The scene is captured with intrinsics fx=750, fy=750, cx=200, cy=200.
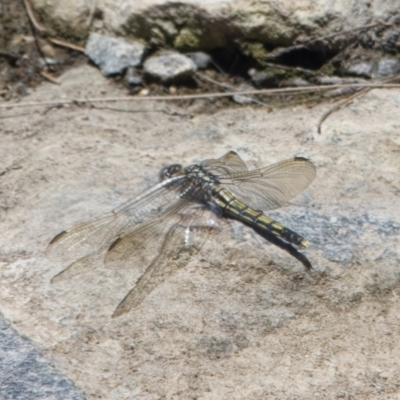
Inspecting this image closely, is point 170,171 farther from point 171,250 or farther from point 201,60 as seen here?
point 201,60

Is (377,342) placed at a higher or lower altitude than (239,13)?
lower

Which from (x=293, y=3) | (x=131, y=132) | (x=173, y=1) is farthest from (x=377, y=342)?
(x=173, y=1)

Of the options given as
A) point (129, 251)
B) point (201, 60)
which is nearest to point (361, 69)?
point (201, 60)

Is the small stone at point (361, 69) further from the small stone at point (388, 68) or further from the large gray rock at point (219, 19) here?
the large gray rock at point (219, 19)

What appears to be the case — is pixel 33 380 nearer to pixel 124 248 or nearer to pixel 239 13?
pixel 124 248

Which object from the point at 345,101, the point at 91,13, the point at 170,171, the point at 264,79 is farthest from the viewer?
the point at 91,13

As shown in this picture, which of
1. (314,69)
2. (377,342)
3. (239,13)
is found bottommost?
(377,342)

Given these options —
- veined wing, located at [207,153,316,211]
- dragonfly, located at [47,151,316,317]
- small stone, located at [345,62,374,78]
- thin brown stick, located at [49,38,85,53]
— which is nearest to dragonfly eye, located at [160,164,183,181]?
dragonfly, located at [47,151,316,317]
